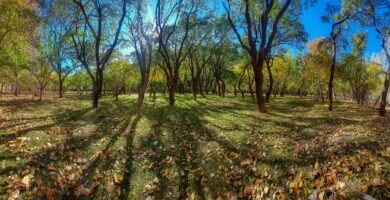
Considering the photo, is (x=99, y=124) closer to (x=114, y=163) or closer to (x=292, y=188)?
(x=114, y=163)

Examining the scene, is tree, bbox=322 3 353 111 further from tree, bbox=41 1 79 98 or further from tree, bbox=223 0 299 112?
tree, bbox=41 1 79 98

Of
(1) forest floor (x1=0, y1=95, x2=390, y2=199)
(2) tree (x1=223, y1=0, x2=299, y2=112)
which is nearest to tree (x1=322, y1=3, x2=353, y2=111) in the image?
(2) tree (x1=223, y1=0, x2=299, y2=112)

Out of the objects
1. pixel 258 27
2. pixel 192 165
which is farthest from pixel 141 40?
pixel 192 165

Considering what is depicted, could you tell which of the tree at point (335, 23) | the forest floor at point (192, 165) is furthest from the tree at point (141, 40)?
the tree at point (335, 23)

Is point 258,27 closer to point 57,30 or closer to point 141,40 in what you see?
A: point 141,40

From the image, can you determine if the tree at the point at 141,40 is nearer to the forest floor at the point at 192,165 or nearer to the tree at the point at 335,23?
the forest floor at the point at 192,165

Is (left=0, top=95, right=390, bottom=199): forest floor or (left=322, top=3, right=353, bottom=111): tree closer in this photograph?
(left=0, top=95, right=390, bottom=199): forest floor

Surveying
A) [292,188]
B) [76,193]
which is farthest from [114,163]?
[292,188]

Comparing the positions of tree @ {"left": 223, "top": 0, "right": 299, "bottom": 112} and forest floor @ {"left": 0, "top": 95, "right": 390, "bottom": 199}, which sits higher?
tree @ {"left": 223, "top": 0, "right": 299, "bottom": 112}

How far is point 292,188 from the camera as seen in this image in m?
6.11

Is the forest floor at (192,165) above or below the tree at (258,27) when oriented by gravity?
below

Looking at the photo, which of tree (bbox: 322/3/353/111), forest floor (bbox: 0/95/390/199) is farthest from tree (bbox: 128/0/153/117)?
tree (bbox: 322/3/353/111)

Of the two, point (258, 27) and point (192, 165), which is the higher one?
point (258, 27)

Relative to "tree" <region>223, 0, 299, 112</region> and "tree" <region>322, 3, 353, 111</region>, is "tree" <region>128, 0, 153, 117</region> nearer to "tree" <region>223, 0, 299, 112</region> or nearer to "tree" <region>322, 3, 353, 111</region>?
"tree" <region>223, 0, 299, 112</region>
